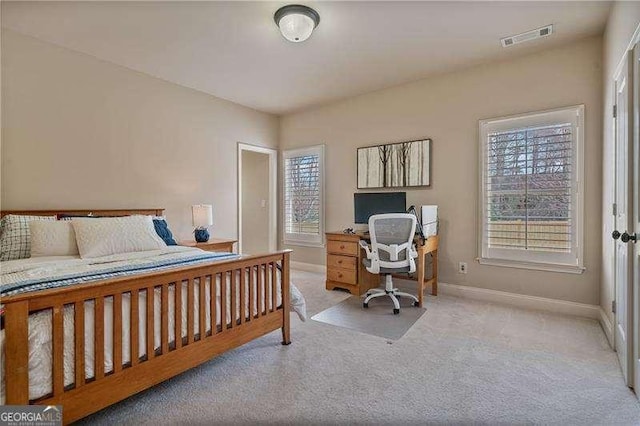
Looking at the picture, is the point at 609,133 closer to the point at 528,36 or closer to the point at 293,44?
the point at 528,36

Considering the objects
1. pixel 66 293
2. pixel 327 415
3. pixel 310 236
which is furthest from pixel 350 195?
pixel 66 293

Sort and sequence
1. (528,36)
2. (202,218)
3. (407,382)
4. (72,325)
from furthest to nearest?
(202,218) → (528,36) → (407,382) → (72,325)

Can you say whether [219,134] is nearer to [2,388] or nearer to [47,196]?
[47,196]

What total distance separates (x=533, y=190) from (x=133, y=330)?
353 centimetres

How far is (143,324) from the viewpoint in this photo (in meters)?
1.63

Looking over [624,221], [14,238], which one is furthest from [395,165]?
[14,238]

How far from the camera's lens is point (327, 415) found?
1.59 meters

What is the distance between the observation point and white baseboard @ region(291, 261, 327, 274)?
15.9 ft

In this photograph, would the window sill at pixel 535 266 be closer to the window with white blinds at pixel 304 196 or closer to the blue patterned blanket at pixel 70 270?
the window with white blinds at pixel 304 196

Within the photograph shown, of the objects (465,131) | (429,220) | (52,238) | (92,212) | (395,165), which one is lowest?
(52,238)

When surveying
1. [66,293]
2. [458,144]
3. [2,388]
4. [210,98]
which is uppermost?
[210,98]

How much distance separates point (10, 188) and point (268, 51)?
2.64 metres

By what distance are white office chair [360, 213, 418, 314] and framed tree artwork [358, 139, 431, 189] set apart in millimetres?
953

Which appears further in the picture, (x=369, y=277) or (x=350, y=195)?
(x=350, y=195)
